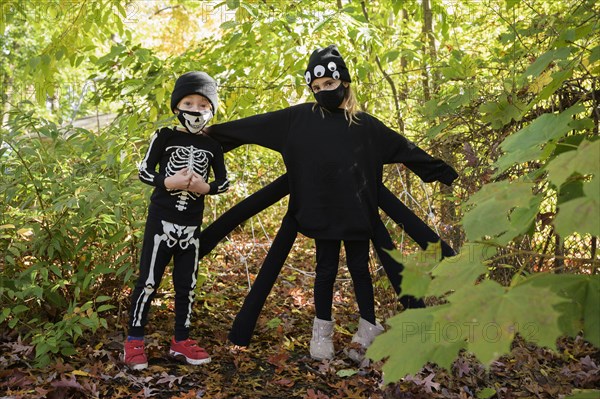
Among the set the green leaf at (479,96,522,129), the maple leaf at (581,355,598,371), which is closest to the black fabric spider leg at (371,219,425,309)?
the green leaf at (479,96,522,129)

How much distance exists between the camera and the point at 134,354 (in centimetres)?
321

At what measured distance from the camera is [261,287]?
3.64m

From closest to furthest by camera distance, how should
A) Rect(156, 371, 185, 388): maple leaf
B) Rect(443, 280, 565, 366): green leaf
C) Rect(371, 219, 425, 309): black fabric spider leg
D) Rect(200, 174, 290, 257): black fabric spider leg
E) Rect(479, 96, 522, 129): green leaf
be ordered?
Rect(443, 280, 565, 366): green leaf < Rect(479, 96, 522, 129): green leaf < Rect(156, 371, 185, 388): maple leaf < Rect(371, 219, 425, 309): black fabric spider leg < Rect(200, 174, 290, 257): black fabric spider leg

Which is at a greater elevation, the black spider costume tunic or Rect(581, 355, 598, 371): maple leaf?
the black spider costume tunic

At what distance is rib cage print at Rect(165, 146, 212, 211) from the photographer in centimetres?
326

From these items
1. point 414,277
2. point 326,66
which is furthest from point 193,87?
point 414,277

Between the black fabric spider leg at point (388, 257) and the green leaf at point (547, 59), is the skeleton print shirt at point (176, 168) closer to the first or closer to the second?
the black fabric spider leg at point (388, 257)

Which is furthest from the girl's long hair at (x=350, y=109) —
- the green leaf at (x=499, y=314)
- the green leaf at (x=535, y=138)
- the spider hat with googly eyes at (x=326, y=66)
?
the green leaf at (x=499, y=314)

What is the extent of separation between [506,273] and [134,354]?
2.29 meters

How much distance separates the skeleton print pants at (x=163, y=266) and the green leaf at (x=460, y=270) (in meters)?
2.17

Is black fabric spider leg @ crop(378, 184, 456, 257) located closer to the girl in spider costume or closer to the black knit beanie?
the girl in spider costume

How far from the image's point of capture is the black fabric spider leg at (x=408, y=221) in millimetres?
3518

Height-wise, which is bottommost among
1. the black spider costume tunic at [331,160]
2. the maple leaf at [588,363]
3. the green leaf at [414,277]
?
the green leaf at [414,277]

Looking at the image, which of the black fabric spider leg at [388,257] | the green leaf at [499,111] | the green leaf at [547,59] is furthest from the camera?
the black fabric spider leg at [388,257]
